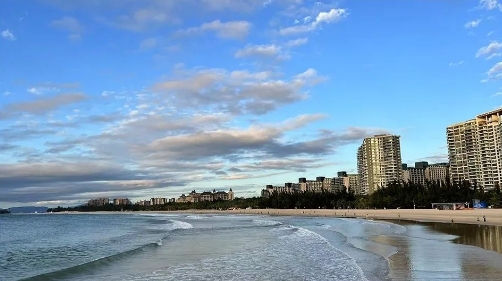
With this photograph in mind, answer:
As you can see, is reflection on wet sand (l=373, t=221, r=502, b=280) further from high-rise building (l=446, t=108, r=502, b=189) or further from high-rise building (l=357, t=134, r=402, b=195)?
high-rise building (l=357, t=134, r=402, b=195)

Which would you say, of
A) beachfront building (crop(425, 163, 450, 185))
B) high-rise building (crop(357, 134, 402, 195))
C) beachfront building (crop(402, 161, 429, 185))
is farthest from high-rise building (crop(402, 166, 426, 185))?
high-rise building (crop(357, 134, 402, 195))

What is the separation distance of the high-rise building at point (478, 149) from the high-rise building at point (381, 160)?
2772 cm

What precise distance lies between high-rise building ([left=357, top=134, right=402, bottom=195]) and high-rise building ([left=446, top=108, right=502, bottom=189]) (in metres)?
27.7

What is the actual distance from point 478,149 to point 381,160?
1809 inches

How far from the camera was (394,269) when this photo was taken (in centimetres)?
1528

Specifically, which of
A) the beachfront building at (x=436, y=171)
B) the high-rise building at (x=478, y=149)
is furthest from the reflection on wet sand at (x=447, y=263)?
the beachfront building at (x=436, y=171)

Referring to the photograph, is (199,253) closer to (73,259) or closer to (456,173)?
(73,259)

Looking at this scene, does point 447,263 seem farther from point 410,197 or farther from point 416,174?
point 416,174

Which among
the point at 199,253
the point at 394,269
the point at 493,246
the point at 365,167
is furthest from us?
the point at 365,167

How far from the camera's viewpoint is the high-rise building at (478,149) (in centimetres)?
10850

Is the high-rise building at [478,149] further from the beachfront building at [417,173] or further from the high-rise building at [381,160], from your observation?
the beachfront building at [417,173]

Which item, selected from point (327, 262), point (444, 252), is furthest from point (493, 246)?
point (327, 262)

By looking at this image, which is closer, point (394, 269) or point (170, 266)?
point (394, 269)

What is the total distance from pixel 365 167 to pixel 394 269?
521ft
